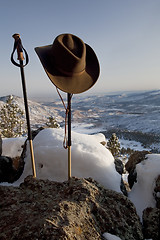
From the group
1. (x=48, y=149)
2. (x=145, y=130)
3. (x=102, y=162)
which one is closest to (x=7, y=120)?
(x=48, y=149)

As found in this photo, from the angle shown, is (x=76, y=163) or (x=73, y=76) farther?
(x=76, y=163)

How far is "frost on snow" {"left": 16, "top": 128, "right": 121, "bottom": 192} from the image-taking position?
401cm

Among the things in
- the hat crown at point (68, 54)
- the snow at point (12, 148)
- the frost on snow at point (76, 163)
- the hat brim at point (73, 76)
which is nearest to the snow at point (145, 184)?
the frost on snow at point (76, 163)

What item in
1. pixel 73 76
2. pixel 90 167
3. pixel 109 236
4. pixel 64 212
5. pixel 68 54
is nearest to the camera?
pixel 64 212

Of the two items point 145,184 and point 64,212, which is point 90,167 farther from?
point 64,212

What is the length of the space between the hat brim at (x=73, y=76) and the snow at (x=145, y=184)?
353cm

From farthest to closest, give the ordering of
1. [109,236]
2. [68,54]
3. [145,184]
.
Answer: [145,184] < [68,54] < [109,236]

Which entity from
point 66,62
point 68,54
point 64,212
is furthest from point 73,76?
point 64,212

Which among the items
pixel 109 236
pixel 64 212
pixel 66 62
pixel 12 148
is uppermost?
pixel 66 62

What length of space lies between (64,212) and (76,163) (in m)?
2.11

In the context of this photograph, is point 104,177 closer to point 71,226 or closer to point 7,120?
point 71,226

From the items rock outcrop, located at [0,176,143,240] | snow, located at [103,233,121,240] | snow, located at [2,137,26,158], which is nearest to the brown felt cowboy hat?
rock outcrop, located at [0,176,143,240]

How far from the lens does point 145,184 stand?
448 cm

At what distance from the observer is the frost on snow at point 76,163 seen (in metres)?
4.01
